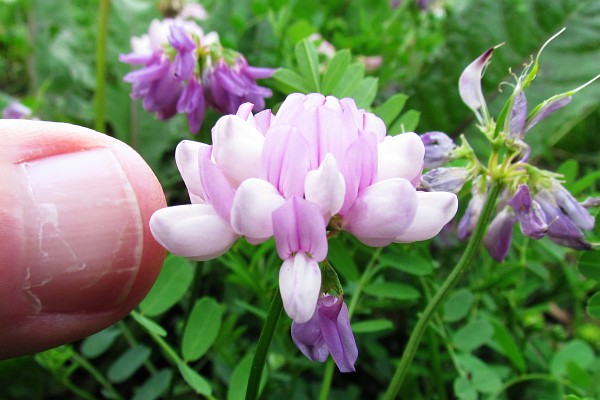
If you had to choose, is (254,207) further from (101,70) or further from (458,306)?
(101,70)

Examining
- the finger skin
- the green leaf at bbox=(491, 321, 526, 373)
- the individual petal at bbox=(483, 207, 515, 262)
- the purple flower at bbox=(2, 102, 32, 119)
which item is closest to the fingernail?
the finger skin

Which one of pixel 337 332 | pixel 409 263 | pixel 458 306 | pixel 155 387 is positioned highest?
pixel 337 332

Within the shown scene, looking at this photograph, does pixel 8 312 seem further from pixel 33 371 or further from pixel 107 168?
pixel 33 371

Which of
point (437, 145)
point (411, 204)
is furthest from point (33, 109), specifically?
point (411, 204)

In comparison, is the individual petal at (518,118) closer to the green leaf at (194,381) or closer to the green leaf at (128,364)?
the green leaf at (194,381)

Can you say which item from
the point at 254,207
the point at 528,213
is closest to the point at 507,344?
the point at 528,213

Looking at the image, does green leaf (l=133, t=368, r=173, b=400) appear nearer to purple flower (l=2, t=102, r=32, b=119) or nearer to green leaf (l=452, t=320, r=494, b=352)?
green leaf (l=452, t=320, r=494, b=352)

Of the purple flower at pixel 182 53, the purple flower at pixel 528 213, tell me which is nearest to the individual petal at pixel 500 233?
the purple flower at pixel 528 213
